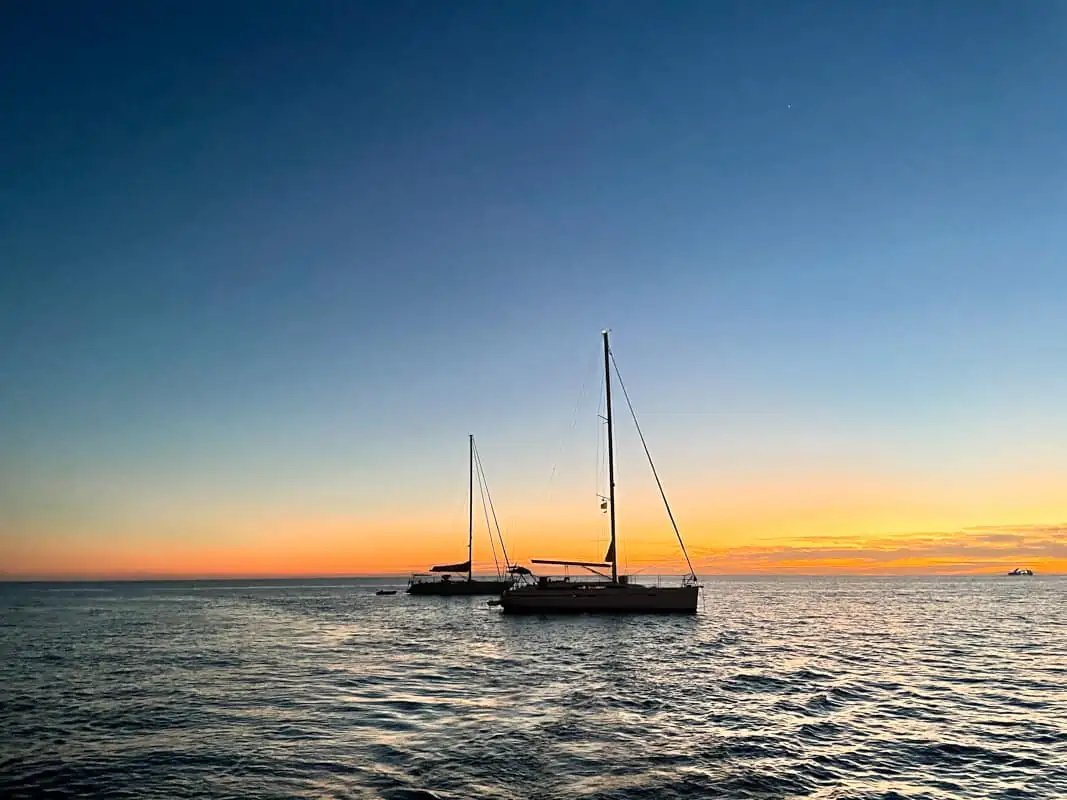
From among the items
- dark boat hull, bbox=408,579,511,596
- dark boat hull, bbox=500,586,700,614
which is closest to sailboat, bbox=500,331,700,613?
dark boat hull, bbox=500,586,700,614

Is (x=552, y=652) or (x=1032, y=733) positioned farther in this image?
(x=552, y=652)

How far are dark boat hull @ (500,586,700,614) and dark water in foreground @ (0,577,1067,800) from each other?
13307mm

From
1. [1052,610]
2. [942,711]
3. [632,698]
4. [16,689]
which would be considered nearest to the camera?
[942,711]

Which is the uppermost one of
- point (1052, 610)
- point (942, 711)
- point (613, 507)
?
point (613, 507)

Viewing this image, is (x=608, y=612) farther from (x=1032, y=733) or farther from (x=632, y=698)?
(x=1032, y=733)

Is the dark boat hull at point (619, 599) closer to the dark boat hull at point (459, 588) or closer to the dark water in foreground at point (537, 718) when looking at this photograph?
the dark water in foreground at point (537, 718)

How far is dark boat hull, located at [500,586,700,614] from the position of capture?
63.4m

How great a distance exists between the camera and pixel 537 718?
78.4 ft

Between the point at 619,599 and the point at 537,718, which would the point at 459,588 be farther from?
the point at 537,718

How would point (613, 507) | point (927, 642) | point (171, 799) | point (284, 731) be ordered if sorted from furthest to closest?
point (613, 507) < point (927, 642) < point (284, 731) < point (171, 799)

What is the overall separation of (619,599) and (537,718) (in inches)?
1614

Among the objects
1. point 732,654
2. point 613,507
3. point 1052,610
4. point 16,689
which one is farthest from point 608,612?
point 1052,610

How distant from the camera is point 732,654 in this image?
42594mm

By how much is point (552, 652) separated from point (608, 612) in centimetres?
2450
